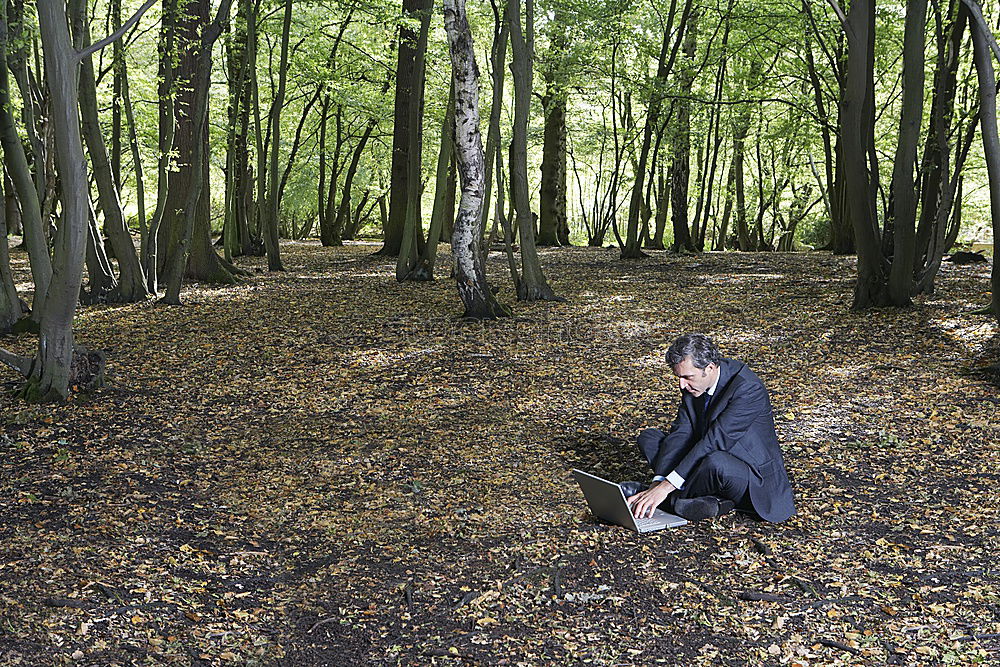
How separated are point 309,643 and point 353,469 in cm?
210

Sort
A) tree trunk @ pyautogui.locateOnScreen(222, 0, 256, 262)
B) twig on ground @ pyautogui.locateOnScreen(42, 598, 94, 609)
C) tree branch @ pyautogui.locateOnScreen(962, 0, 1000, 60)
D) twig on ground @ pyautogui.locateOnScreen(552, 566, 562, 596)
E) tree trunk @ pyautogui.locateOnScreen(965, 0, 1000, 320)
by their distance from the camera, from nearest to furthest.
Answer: twig on ground @ pyautogui.locateOnScreen(42, 598, 94, 609), twig on ground @ pyautogui.locateOnScreen(552, 566, 562, 596), tree branch @ pyautogui.locateOnScreen(962, 0, 1000, 60), tree trunk @ pyautogui.locateOnScreen(965, 0, 1000, 320), tree trunk @ pyautogui.locateOnScreen(222, 0, 256, 262)

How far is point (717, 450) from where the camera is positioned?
4.45m

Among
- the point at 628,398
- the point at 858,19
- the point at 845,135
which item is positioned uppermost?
the point at 858,19

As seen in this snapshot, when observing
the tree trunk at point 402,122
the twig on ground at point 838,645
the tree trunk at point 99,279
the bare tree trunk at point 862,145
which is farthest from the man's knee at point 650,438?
the tree trunk at point 402,122

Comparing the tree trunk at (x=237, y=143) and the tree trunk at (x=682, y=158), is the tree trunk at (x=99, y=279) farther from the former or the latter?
the tree trunk at (x=682, y=158)

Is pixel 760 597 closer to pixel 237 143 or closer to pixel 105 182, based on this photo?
pixel 105 182

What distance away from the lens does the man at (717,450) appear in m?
4.44

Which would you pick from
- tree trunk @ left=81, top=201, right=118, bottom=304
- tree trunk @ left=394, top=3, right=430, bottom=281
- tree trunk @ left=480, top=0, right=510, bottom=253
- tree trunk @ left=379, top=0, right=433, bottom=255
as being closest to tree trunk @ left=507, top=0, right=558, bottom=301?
tree trunk @ left=480, top=0, right=510, bottom=253

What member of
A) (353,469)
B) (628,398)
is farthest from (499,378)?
(353,469)

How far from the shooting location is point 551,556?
14.2 feet

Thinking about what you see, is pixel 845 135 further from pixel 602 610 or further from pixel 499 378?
pixel 602 610

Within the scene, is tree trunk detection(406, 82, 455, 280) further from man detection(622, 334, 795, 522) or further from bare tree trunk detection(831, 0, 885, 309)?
man detection(622, 334, 795, 522)

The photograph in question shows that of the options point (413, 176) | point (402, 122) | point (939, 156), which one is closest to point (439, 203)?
point (413, 176)

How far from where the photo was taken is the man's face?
4.42 m
